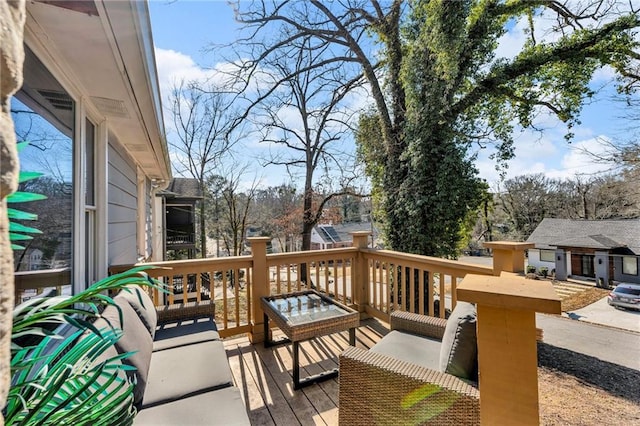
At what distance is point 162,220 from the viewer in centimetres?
1073

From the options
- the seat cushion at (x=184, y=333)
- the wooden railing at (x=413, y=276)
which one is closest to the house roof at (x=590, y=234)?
the wooden railing at (x=413, y=276)

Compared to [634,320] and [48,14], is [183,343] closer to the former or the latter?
[48,14]

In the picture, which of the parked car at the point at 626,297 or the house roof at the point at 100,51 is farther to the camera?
the parked car at the point at 626,297

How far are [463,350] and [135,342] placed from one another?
1.98 m

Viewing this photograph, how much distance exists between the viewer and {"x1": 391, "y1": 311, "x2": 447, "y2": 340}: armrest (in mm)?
2316

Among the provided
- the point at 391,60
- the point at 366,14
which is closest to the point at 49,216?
the point at 391,60

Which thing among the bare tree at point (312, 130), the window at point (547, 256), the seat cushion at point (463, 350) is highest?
the bare tree at point (312, 130)

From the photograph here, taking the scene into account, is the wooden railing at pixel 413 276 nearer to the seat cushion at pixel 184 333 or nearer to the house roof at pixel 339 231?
the seat cushion at pixel 184 333

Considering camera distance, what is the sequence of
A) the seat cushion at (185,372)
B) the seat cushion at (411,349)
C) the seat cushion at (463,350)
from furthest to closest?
1. the seat cushion at (411,349)
2. the seat cushion at (185,372)
3. the seat cushion at (463,350)

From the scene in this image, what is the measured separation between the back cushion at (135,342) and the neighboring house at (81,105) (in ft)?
1.52

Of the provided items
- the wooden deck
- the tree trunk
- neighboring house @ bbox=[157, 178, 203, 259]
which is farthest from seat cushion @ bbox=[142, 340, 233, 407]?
neighboring house @ bbox=[157, 178, 203, 259]

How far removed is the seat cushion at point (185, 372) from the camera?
1.71 metres

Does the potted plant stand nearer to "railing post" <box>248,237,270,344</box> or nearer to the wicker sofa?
the wicker sofa

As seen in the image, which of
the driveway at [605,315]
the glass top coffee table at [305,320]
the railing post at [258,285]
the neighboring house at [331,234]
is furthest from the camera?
the neighboring house at [331,234]
